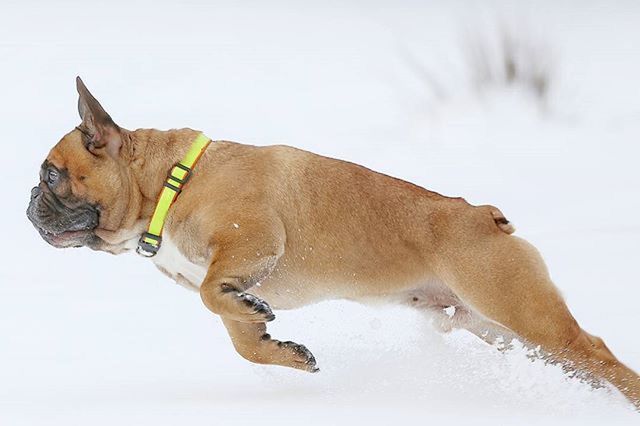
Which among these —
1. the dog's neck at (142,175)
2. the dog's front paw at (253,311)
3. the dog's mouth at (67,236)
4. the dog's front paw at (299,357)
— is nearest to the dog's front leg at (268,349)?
the dog's front paw at (299,357)

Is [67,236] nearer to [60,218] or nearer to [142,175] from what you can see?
[60,218]

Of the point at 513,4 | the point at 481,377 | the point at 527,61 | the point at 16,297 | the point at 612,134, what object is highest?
the point at 513,4

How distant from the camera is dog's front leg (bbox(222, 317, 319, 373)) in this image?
5957 millimetres

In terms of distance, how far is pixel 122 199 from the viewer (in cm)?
604

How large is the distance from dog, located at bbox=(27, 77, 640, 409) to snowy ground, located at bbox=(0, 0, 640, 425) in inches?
10.2

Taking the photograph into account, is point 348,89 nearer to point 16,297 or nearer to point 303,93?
point 303,93

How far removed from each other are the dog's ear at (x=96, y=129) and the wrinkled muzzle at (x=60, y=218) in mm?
311

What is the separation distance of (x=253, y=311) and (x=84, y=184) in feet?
4.00

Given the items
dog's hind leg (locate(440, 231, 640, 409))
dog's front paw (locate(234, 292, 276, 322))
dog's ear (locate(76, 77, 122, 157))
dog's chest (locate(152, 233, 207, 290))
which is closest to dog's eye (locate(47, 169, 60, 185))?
dog's ear (locate(76, 77, 122, 157))

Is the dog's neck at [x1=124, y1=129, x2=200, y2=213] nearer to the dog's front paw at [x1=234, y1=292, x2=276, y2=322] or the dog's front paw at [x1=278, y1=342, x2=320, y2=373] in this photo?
the dog's front paw at [x1=234, y1=292, x2=276, y2=322]

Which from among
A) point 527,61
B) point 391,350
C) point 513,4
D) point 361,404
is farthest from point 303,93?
point 361,404

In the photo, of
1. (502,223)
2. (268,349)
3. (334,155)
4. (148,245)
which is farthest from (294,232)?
(334,155)

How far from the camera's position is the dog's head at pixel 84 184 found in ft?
19.7

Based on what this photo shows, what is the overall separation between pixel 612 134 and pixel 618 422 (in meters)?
7.62
